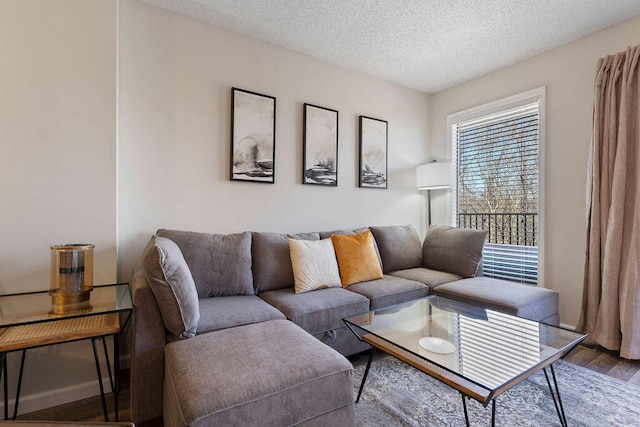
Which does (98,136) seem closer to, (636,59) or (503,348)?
(503,348)

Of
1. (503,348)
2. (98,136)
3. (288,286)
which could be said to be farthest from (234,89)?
(503,348)

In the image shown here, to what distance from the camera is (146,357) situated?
1.49m

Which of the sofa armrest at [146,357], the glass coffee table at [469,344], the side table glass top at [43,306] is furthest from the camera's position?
the sofa armrest at [146,357]

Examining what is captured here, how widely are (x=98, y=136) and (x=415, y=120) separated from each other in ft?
10.7

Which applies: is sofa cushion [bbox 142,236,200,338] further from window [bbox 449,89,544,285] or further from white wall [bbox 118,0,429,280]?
window [bbox 449,89,544,285]

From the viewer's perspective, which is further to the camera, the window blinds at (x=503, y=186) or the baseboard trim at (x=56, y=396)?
the window blinds at (x=503, y=186)

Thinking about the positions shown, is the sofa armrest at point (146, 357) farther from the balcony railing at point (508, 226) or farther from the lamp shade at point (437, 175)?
the balcony railing at point (508, 226)

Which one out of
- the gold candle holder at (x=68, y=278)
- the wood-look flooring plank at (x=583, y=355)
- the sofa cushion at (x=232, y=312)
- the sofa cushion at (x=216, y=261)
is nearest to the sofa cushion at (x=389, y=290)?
the sofa cushion at (x=232, y=312)

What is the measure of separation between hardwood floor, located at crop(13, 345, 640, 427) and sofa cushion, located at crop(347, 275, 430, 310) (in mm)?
1148

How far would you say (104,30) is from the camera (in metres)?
1.88

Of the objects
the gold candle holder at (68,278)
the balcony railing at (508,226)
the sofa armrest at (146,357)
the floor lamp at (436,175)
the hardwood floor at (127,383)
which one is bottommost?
the hardwood floor at (127,383)

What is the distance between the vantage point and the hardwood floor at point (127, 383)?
1623 millimetres

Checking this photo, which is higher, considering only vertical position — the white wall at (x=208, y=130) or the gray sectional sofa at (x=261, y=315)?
the white wall at (x=208, y=130)

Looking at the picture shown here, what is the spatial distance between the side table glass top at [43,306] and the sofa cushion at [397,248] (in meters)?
2.13
